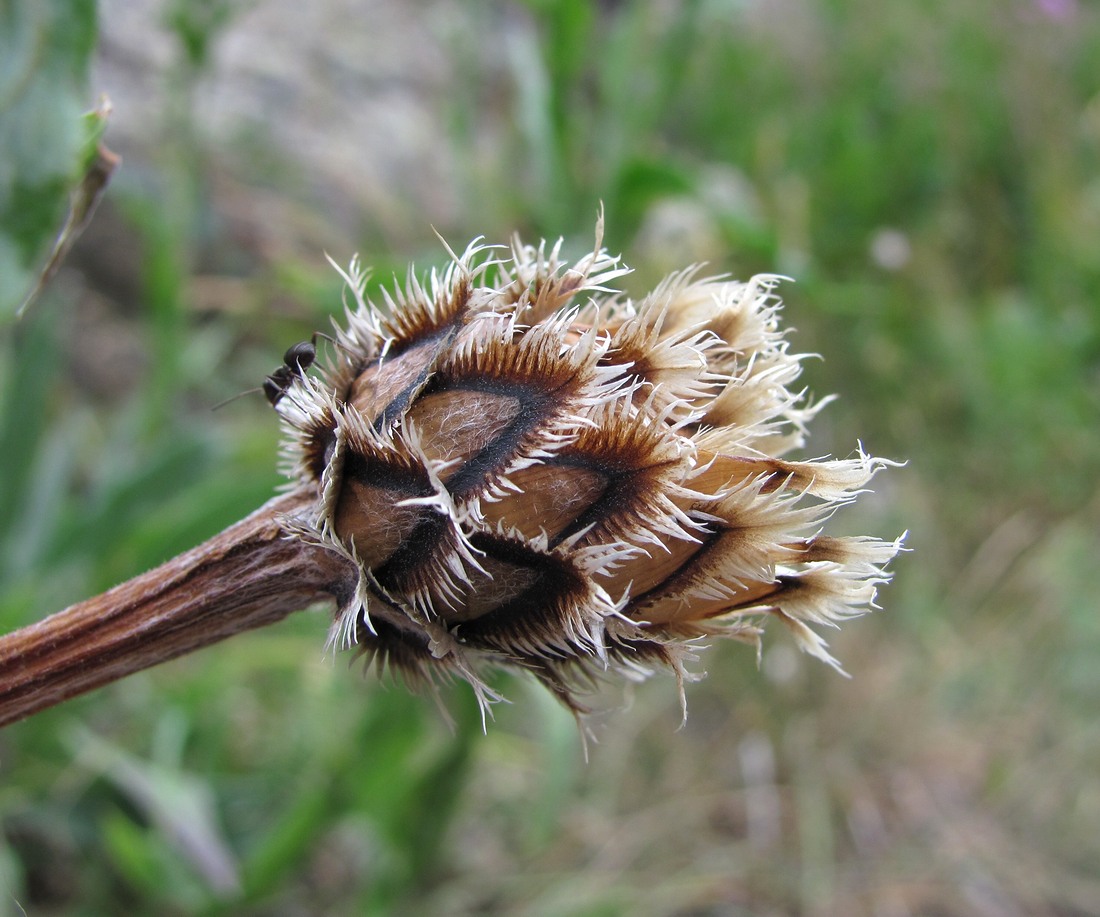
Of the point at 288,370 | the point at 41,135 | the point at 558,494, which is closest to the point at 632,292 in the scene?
the point at 41,135

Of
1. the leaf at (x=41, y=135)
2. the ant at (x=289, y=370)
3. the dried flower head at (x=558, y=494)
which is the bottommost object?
the dried flower head at (x=558, y=494)

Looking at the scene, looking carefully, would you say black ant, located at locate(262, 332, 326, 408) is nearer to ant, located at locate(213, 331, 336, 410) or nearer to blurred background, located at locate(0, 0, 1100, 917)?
ant, located at locate(213, 331, 336, 410)

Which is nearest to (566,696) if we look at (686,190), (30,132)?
(30,132)

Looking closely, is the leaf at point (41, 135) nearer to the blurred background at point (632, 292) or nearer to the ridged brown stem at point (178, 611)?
the blurred background at point (632, 292)

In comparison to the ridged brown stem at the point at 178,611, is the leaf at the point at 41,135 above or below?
above

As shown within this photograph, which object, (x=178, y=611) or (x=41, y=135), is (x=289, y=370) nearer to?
(x=178, y=611)

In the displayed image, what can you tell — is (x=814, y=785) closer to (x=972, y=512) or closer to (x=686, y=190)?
A: (x=972, y=512)

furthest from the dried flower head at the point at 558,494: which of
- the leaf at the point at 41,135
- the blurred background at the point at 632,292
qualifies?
the leaf at the point at 41,135
